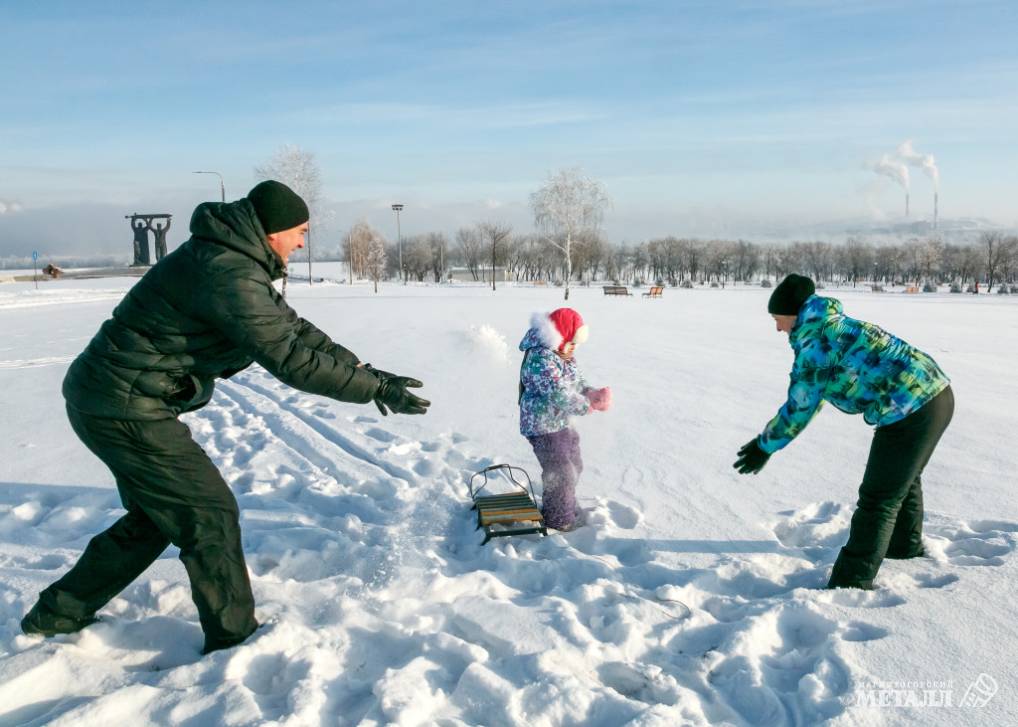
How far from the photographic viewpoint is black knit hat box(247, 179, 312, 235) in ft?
9.50

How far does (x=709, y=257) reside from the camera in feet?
399

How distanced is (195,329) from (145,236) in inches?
3153

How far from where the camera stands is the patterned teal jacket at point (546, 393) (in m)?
4.61

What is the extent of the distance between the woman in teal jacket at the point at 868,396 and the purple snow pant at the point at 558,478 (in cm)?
143

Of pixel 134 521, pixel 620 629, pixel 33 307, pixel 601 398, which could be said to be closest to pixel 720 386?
pixel 601 398

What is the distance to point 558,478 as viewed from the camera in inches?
181

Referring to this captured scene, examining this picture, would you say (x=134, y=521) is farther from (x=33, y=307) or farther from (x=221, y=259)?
(x=33, y=307)

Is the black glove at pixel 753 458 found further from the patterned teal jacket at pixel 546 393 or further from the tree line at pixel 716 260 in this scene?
the tree line at pixel 716 260

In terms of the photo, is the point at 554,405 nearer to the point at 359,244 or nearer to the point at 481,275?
the point at 359,244

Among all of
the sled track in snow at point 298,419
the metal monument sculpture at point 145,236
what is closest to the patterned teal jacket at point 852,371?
the sled track in snow at point 298,419

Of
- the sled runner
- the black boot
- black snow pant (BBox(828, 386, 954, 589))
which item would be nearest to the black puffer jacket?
the black boot

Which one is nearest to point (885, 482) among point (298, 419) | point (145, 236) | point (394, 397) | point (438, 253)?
point (394, 397)

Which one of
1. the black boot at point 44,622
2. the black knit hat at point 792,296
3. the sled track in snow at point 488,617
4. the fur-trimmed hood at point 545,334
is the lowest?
the sled track in snow at point 488,617

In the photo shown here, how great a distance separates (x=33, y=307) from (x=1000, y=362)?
32410mm
